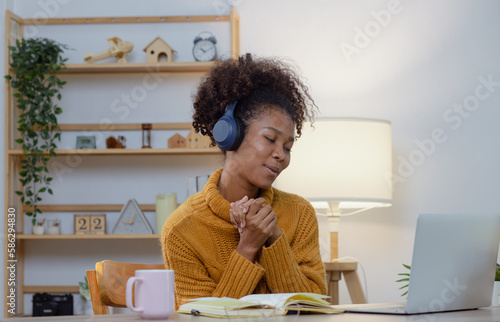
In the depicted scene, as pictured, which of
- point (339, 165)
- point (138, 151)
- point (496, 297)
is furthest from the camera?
point (138, 151)

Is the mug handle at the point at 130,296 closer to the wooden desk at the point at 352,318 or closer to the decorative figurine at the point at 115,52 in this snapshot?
the wooden desk at the point at 352,318

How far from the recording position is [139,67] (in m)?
3.15

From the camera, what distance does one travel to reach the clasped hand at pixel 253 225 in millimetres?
1493

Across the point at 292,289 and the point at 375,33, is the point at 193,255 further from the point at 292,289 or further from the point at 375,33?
the point at 375,33

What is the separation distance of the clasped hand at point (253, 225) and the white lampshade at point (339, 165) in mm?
1170

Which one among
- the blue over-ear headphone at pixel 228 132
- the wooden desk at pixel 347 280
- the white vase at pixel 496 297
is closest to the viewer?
the white vase at pixel 496 297

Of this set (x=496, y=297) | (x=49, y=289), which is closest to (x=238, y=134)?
(x=496, y=297)

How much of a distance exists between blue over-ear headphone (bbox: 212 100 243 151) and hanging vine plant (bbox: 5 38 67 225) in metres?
1.68

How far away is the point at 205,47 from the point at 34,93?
0.86m

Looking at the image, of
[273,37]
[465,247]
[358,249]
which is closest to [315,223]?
[465,247]

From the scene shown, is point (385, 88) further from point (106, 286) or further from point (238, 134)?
point (106, 286)

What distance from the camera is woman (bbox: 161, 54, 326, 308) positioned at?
59.7 inches

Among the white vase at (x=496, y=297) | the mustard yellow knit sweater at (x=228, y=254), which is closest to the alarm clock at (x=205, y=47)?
the mustard yellow knit sweater at (x=228, y=254)

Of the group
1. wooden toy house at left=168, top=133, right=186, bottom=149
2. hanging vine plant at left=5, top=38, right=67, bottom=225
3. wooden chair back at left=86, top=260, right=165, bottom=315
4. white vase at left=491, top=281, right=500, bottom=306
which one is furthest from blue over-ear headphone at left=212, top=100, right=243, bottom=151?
hanging vine plant at left=5, top=38, right=67, bottom=225
